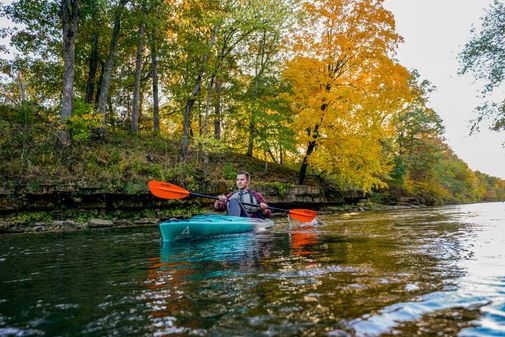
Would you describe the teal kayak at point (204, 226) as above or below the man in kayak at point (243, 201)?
below

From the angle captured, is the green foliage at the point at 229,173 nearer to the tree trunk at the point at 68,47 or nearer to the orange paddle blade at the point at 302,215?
the orange paddle blade at the point at 302,215

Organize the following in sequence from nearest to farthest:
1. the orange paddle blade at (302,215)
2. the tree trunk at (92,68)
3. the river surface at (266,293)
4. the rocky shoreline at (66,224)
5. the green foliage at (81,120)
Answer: the river surface at (266,293)
the orange paddle blade at (302,215)
the rocky shoreline at (66,224)
the green foliage at (81,120)
the tree trunk at (92,68)

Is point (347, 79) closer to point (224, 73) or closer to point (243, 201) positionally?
point (224, 73)

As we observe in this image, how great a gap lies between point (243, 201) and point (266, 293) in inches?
209

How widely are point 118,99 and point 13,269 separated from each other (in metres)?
19.5

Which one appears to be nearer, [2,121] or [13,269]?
[13,269]

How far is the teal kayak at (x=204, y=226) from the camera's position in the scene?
596 centimetres

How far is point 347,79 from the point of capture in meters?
14.0

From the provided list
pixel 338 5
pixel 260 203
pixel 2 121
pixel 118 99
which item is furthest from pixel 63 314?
pixel 118 99

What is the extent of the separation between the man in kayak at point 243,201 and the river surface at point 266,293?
2841 mm

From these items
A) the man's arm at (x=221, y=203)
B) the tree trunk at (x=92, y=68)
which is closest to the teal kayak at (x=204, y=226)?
the man's arm at (x=221, y=203)

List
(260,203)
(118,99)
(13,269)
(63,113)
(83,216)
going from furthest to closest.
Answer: (118,99) < (63,113) < (83,216) < (260,203) < (13,269)

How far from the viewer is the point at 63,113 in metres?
11.4

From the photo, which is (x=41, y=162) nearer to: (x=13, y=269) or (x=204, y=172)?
(x=204, y=172)
